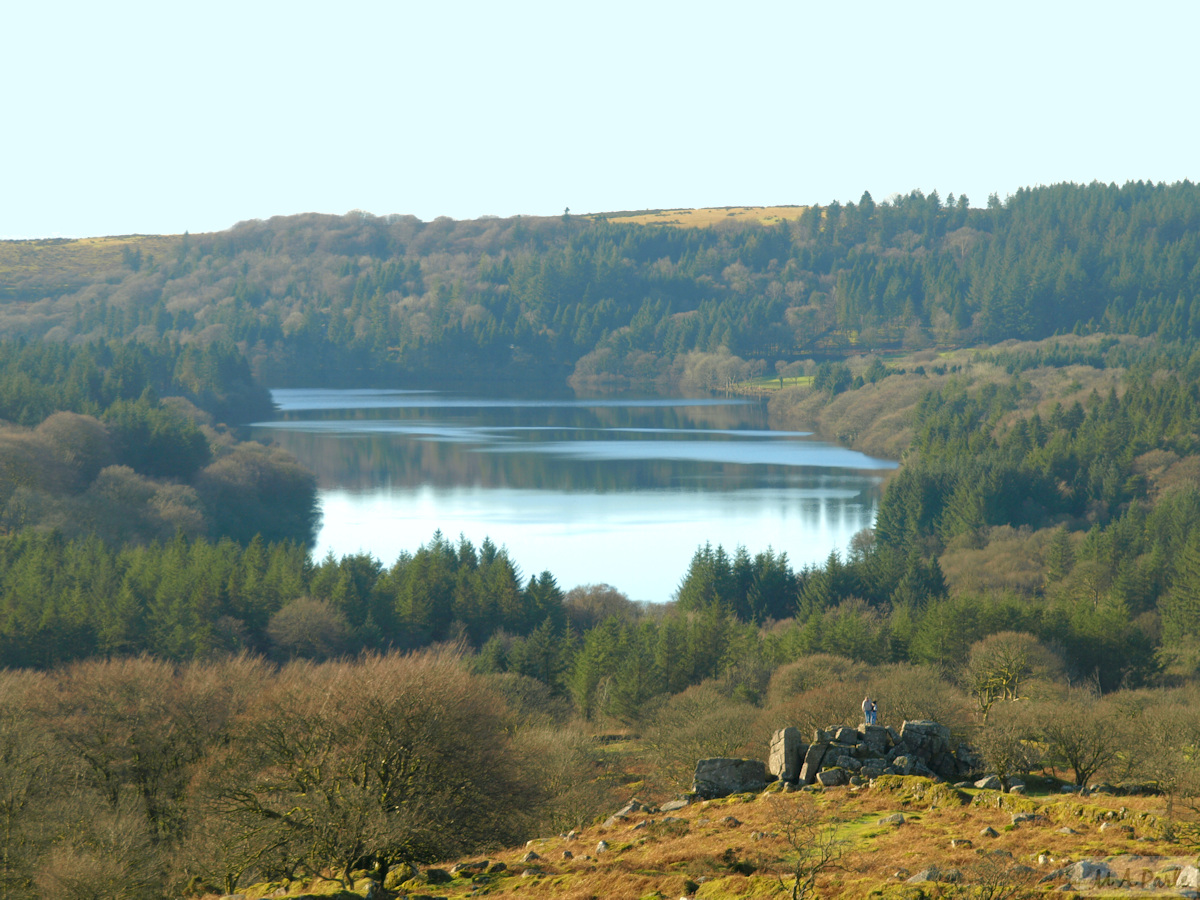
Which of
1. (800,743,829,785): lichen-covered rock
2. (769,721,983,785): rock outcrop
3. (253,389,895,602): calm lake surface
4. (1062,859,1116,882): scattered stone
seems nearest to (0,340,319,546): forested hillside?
(253,389,895,602): calm lake surface

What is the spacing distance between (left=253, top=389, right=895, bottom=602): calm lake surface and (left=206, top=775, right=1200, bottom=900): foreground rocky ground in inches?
1698

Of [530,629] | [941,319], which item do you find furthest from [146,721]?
[941,319]

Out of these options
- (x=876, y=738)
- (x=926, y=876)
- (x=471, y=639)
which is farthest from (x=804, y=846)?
(x=471, y=639)

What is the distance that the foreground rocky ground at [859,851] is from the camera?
1502 centimetres

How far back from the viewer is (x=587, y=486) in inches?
3915

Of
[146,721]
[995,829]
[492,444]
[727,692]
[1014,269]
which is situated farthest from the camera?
[1014,269]

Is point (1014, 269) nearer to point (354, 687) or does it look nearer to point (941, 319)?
point (941, 319)

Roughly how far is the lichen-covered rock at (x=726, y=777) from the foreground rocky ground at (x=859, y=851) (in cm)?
61

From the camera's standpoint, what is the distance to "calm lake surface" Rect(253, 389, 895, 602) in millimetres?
75438

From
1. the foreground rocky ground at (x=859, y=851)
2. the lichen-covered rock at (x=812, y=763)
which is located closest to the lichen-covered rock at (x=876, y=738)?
the lichen-covered rock at (x=812, y=763)

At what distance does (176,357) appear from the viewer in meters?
155

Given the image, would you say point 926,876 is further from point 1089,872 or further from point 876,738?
point 876,738

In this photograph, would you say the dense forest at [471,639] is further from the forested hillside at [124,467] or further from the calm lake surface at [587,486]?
the calm lake surface at [587,486]

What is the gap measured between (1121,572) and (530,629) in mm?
28721
